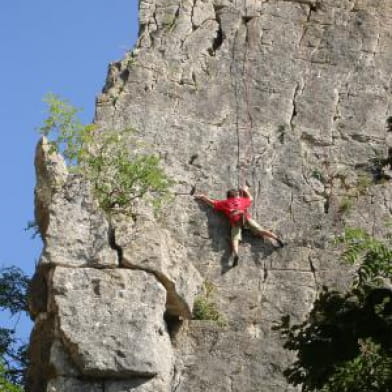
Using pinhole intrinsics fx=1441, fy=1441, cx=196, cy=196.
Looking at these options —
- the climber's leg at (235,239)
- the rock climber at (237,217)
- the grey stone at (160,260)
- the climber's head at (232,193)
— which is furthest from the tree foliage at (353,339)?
the climber's head at (232,193)

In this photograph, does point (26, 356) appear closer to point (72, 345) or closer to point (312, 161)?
point (72, 345)

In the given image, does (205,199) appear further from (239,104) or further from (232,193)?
(239,104)

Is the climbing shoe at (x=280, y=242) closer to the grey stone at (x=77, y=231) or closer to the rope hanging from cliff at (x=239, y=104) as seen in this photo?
the rope hanging from cliff at (x=239, y=104)

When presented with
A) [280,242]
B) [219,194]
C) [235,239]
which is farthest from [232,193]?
[280,242]

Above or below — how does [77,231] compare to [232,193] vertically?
below

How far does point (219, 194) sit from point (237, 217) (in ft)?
2.10

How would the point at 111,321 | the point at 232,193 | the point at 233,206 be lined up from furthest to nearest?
the point at 232,193
the point at 233,206
the point at 111,321

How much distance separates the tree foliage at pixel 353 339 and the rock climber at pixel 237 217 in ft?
17.2

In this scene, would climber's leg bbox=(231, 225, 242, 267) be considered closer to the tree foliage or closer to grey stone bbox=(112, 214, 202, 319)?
grey stone bbox=(112, 214, 202, 319)

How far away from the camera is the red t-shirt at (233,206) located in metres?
20.0

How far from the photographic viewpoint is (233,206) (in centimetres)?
2006

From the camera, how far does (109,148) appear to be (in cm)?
2008

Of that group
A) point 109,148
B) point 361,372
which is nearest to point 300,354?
point 361,372

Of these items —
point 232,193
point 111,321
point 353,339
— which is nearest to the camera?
point 353,339
